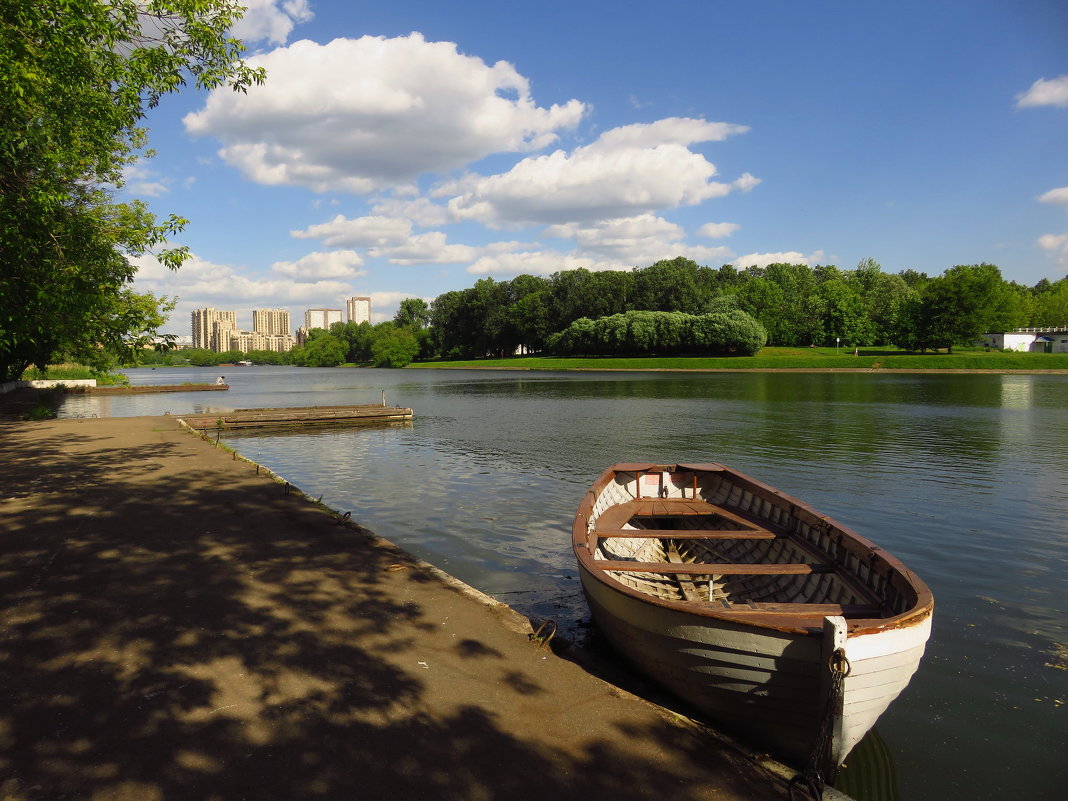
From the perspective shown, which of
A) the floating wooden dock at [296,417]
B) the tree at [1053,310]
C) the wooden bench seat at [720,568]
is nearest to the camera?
the wooden bench seat at [720,568]

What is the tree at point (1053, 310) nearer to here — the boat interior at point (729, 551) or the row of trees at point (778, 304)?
the row of trees at point (778, 304)

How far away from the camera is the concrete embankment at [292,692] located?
426cm

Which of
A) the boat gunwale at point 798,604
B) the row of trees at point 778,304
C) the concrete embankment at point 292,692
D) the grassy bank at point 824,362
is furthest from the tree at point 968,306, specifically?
the concrete embankment at point 292,692

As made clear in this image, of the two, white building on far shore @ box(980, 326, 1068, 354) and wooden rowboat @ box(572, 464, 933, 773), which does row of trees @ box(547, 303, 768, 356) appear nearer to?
white building on far shore @ box(980, 326, 1068, 354)

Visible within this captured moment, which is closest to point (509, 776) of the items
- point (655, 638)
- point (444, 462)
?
point (655, 638)

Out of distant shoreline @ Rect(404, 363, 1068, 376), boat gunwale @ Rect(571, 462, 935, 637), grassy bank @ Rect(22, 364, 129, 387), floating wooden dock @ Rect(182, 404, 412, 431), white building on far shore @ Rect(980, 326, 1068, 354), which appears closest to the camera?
boat gunwale @ Rect(571, 462, 935, 637)

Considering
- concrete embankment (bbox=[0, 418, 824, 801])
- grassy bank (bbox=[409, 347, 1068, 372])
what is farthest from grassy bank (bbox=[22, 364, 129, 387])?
grassy bank (bbox=[409, 347, 1068, 372])

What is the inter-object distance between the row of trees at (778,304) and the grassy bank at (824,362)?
5.00 meters

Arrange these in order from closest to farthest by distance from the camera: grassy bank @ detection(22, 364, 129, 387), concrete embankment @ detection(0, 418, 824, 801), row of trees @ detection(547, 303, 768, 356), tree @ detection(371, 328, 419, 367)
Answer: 1. concrete embankment @ detection(0, 418, 824, 801)
2. grassy bank @ detection(22, 364, 129, 387)
3. row of trees @ detection(547, 303, 768, 356)
4. tree @ detection(371, 328, 419, 367)

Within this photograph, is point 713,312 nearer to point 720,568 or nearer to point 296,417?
point 296,417

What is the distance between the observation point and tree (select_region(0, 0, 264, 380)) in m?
10.6

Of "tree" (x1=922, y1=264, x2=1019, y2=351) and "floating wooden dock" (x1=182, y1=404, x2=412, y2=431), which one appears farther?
"tree" (x1=922, y1=264, x2=1019, y2=351)

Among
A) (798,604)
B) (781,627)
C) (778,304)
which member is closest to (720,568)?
(798,604)

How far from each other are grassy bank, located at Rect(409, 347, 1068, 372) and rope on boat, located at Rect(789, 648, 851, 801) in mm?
82396
